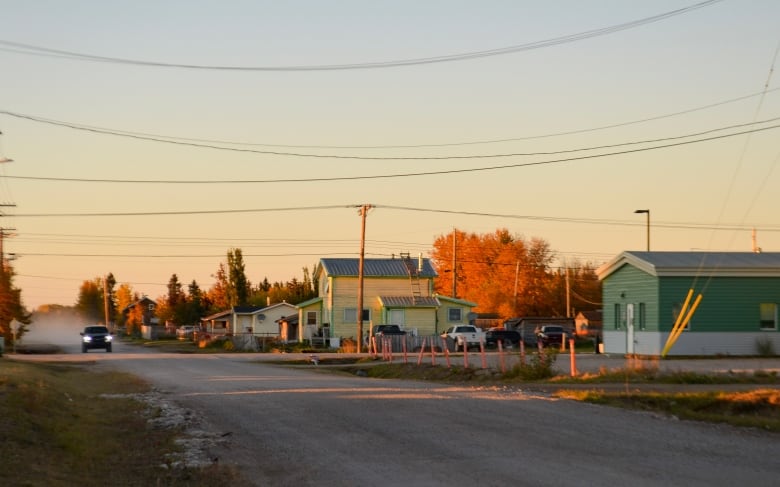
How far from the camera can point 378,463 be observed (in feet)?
42.4

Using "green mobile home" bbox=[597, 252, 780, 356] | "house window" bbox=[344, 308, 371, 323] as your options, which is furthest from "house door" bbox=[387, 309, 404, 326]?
"green mobile home" bbox=[597, 252, 780, 356]

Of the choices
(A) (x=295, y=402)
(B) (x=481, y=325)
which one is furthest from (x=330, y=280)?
(A) (x=295, y=402)

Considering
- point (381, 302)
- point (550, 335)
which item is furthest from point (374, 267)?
point (550, 335)

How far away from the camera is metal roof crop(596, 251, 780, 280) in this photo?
1718 inches

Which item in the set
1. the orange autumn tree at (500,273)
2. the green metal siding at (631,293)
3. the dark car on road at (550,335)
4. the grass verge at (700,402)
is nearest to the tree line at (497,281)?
the orange autumn tree at (500,273)

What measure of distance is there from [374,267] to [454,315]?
8.24 metres

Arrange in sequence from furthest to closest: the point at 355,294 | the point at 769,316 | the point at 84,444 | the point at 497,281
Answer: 1. the point at 497,281
2. the point at 355,294
3. the point at 769,316
4. the point at 84,444

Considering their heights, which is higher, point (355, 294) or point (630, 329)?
point (355, 294)

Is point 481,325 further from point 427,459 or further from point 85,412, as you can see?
point 427,459

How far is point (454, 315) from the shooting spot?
79.8 m

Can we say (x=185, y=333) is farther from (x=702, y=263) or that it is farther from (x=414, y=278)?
(x=702, y=263)

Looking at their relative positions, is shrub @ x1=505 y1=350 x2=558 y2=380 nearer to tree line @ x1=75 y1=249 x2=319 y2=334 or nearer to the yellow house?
the yellow house

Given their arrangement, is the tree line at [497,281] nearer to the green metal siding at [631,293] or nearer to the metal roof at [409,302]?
the metal roof at [409,302]

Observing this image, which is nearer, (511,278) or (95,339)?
(95,339)
